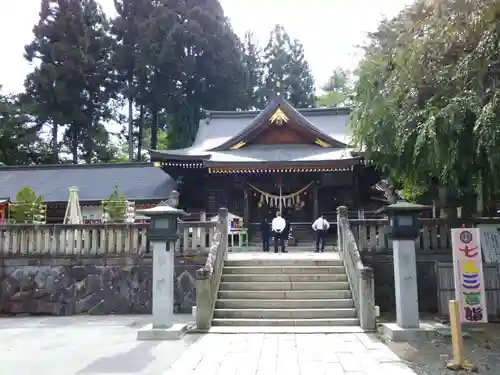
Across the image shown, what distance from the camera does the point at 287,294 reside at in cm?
987

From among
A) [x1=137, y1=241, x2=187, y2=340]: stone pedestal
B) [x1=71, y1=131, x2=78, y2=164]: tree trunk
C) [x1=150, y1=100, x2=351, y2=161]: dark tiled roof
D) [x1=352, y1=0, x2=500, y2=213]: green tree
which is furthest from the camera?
[x1=71, y1=131, x2=78, y2=164]: tree trunk

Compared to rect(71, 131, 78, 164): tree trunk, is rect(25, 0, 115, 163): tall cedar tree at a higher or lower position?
higher

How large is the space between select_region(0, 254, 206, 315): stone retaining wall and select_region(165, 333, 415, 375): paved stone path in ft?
11.8

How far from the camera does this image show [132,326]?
9625mm

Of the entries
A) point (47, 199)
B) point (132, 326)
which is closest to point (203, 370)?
point (132, 326)

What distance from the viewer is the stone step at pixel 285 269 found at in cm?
1062

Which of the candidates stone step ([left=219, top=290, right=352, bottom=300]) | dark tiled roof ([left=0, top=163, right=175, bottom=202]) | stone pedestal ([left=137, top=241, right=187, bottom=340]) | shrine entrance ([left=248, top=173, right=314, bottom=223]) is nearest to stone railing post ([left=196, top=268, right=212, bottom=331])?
stone pedestal ([left=137, top=241, right=187, bottom=340])

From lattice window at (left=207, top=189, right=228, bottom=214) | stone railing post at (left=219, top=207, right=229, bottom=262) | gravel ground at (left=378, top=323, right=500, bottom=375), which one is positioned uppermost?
lattice window at (left=207, top=189, right=228, bottom=214)

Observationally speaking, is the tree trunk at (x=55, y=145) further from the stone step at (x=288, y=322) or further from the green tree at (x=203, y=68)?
the stone step at (x=288, y=322)

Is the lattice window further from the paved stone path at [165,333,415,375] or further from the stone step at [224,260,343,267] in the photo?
the paved stone path at [165,333,415,375]

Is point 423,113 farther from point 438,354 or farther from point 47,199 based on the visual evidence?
point 47,199

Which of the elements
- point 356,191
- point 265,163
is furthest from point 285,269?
point 356,191

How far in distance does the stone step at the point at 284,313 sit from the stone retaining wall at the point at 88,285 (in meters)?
2.33

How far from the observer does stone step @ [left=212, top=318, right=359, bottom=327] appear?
8.93 metres
